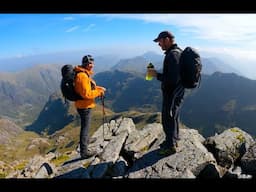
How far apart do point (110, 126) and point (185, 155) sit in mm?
10237

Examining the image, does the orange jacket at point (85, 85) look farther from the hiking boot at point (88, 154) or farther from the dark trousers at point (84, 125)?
the hiking boot at point (88, 154)

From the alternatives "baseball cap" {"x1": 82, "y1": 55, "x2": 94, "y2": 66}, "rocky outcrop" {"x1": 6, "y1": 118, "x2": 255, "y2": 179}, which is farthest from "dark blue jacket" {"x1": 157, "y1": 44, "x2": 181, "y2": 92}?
"baseball cap" {"x1": 82, "y1": 55, "x2": 94, "y2": 66}

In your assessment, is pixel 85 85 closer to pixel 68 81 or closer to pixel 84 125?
pixel 68 81

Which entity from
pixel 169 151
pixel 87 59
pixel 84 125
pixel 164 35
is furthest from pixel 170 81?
pixel 84 125

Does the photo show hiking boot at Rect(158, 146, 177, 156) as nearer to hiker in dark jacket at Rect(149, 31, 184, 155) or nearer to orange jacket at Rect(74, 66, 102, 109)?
hiker in dark jacket at Rect(149, 31, 184, 155)

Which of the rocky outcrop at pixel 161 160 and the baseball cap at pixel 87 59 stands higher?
the baseball cap at pixel 87 59

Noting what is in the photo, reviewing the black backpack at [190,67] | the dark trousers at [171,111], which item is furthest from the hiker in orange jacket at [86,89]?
the black backpack at [190,67]

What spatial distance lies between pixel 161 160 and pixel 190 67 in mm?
3481

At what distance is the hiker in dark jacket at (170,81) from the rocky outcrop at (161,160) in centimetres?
124

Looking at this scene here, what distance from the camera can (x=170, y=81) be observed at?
10320 mm

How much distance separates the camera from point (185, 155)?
36.5 ft

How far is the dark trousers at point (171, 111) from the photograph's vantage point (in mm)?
10531
